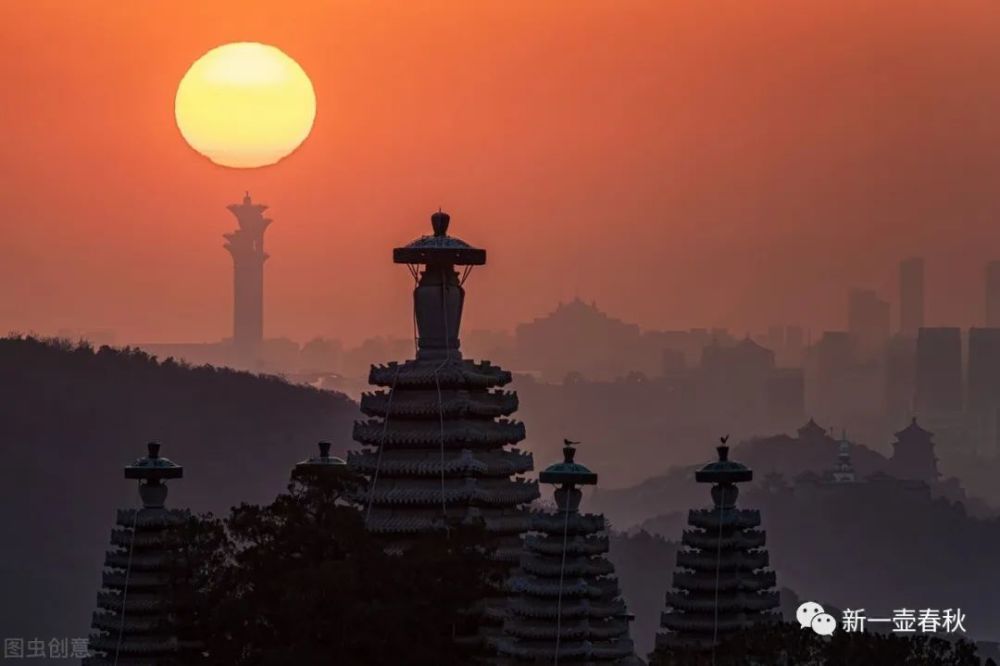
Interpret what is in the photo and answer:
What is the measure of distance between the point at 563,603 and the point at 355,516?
504cm

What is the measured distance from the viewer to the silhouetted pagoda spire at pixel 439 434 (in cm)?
6500

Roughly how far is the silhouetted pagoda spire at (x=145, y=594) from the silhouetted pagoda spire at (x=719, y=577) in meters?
8.98

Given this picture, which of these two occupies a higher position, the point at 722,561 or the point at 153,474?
the point at 153,474

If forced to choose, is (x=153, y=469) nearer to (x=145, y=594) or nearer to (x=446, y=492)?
(x=145, y=594)

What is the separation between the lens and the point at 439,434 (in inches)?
2579

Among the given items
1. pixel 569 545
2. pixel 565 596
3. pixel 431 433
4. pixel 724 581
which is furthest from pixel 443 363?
pixel 565 596

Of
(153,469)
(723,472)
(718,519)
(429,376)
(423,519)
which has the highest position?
(429,376)

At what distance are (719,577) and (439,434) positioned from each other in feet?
23.6

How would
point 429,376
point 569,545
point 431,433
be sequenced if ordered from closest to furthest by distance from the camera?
point 569,545 → point 431,433 → point 429,376

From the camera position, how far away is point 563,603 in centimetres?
5806

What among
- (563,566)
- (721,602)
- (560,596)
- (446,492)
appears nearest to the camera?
(560,596)

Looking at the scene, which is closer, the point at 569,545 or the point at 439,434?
the point at 569,545

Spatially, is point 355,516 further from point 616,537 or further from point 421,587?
point 616,537

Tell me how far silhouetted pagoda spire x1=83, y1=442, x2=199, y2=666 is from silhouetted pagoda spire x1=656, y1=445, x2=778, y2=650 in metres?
8.98
